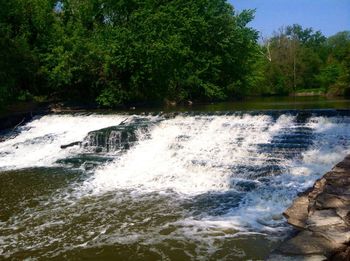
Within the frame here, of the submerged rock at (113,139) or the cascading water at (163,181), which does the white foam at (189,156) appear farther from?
the submerged rock at (113,139)

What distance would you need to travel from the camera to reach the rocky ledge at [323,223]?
15.3 ft

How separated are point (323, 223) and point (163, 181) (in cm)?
500

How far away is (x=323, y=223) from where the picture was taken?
5293 millimetres

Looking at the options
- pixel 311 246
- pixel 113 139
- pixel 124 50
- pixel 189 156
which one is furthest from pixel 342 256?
pixel 124 50

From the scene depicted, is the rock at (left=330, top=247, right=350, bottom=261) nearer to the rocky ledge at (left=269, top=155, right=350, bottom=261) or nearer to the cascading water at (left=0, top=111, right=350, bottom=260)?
the rocky ledge at (left=269, top=155, right=350, bottom=261)

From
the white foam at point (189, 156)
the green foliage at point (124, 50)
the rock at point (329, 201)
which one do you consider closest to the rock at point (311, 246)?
the rock at point (329, 201)

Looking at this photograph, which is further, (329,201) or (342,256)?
(329,201)

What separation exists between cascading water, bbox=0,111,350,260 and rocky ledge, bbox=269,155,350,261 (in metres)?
0.48

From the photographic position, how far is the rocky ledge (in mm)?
4652

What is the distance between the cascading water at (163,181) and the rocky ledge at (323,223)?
1.56 ft

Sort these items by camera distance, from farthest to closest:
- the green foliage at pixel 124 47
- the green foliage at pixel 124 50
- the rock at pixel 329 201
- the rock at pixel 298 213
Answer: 1. the green foliage at pixel 124 47
2. the green foliage at pixel 124 50
3. the rock at pixel 298 213
4. the rock at pixel 329 201

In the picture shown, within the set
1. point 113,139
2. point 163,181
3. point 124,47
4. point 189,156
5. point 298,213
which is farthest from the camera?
point 124,47

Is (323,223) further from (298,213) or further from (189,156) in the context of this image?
(189,156)

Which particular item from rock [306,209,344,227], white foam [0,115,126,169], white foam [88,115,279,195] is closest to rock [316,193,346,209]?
rock [306,209,344,227]
